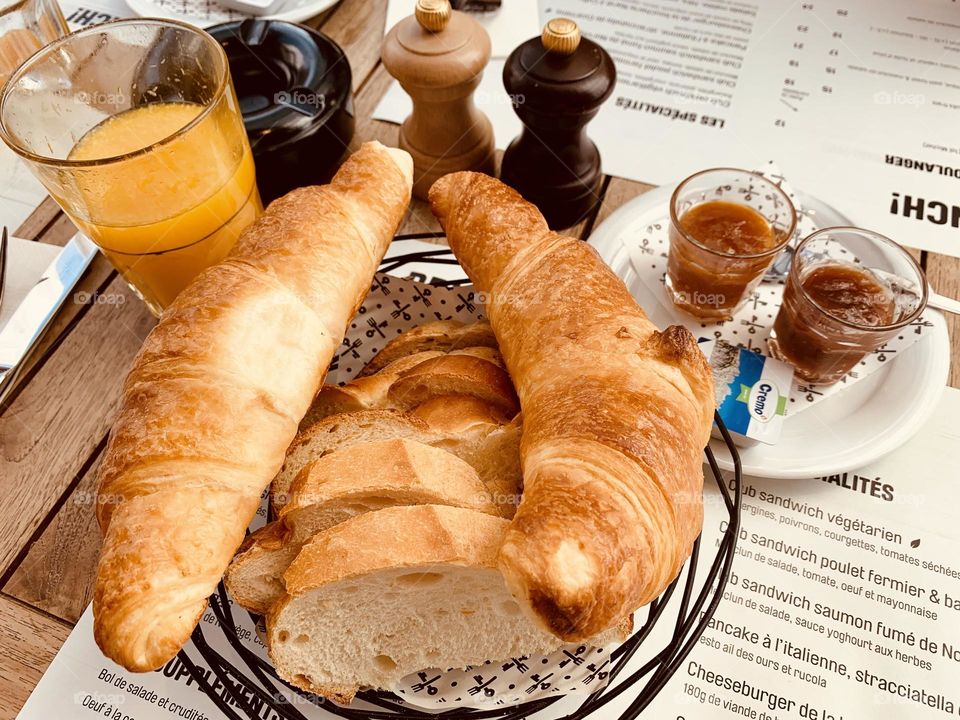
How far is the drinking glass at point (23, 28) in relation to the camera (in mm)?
1100

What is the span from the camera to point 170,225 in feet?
3.01

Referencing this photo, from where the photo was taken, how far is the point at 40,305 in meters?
1.08

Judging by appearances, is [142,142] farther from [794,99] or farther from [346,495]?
[794,99]

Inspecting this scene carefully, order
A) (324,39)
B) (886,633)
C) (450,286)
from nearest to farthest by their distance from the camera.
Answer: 1. (886,633)
2. (450,286)
3. (324,39)

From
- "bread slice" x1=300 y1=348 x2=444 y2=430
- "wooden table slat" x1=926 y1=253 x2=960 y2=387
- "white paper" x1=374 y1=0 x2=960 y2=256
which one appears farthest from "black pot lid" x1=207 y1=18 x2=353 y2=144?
"wooden table slat" x1=926 y1=253 x2=960 y2=387

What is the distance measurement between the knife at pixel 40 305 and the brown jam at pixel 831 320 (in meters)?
1.14

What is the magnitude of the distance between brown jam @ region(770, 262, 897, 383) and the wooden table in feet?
0.56

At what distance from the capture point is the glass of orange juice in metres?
0.85

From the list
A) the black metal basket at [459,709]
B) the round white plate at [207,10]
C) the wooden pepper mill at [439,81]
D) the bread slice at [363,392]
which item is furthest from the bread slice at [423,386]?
the round white plate at [207,10]

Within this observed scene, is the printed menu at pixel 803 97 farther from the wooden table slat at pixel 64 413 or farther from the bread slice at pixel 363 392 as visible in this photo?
the wooden table slat at pixel 64 413

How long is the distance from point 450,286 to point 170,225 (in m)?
0.39

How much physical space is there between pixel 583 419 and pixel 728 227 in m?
0.60

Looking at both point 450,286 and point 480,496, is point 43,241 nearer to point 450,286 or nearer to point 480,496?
point 450,286

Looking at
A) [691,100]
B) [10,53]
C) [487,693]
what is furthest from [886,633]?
[10,53]
